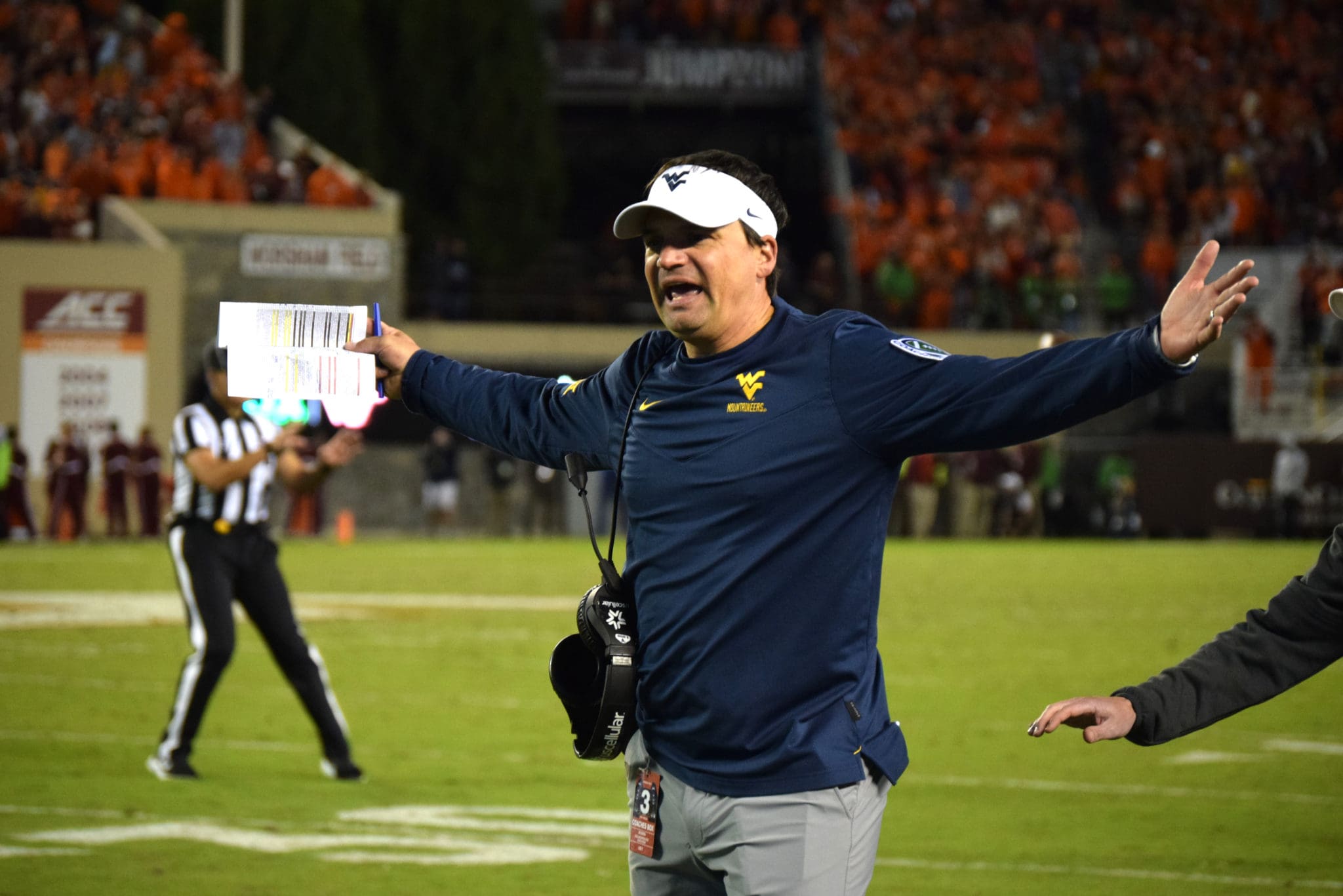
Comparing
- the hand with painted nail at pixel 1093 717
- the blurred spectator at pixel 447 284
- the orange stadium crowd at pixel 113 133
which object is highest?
the orange stadium crowd at pixel 113 133

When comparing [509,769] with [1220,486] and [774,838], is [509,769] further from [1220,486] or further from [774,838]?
[1220,486]

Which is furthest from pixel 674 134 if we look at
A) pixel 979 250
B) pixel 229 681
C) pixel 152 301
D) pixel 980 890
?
pixel 980 890

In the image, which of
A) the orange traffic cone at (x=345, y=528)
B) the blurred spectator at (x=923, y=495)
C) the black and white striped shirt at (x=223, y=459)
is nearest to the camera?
the black and white striped shirt at (x=223, y=459)

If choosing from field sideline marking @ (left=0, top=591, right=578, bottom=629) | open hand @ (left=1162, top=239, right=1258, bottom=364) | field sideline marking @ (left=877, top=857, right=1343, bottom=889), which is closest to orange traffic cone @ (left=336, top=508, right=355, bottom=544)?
field sideline marking @ (left=0, top=591, right=578, bottom=629)

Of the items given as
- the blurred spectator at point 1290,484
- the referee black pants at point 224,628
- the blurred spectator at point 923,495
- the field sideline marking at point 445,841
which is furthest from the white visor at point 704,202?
the blurred spectator at point 923,495

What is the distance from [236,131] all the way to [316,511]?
6526 millimetres

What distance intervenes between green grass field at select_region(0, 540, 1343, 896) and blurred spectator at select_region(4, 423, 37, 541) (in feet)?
32.3

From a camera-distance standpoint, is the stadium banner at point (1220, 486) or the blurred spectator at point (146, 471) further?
the stadium banner at point (1220, 486)

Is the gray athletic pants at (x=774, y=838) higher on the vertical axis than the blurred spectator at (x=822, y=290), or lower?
lower

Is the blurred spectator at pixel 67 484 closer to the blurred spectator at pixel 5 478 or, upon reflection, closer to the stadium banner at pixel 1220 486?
the blurred spectator at pixel 5 478

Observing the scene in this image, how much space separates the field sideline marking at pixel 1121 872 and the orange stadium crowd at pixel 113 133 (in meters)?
26.0

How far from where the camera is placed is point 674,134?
46.0 m

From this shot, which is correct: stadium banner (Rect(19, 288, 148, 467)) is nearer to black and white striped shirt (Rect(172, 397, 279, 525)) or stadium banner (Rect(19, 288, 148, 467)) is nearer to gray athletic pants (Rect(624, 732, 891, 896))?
black and white striped shirt (Rect(172, 397, 279, 525))

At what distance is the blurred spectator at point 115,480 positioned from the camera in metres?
29.8
